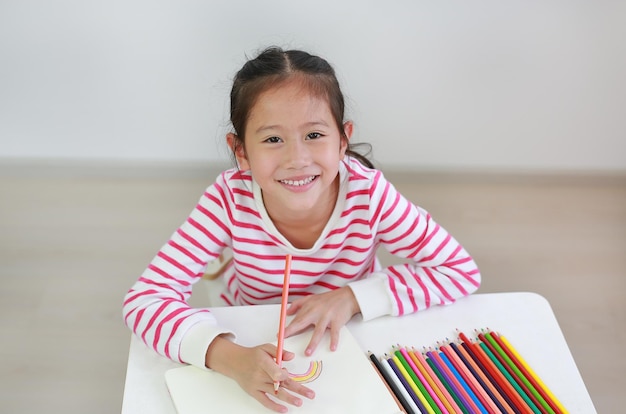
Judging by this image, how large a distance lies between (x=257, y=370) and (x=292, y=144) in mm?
315

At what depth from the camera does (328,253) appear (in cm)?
118

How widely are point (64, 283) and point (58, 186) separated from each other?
48cm

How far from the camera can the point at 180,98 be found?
2.13 meters

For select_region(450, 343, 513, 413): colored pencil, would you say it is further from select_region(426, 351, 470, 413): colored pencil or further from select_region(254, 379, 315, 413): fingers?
select_region(254, 379, 315, 413): fingers

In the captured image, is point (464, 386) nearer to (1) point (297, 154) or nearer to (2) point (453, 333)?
(2) point (453, 333)

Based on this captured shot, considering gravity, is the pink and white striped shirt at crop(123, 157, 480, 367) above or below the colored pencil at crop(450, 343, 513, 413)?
above

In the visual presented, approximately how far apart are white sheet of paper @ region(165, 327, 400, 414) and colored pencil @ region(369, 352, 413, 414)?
0.01 meters

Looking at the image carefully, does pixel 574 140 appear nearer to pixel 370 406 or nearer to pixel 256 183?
pixel 256 183

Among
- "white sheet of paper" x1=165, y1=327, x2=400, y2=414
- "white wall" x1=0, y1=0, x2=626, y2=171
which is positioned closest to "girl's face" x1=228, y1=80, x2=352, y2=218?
"white sheet of paper" x1=165, y1=327, x2=400, y2=414

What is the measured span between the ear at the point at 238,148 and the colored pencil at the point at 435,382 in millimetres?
382

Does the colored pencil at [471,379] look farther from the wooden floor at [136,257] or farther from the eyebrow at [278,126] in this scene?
the wooden floor at [136,257]

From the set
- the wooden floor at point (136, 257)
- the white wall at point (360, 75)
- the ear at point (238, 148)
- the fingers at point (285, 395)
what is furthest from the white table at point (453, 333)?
the white wall at point (360, 75)

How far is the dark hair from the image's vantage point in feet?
3.29

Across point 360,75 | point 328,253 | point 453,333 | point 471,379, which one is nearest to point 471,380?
point 471,379
